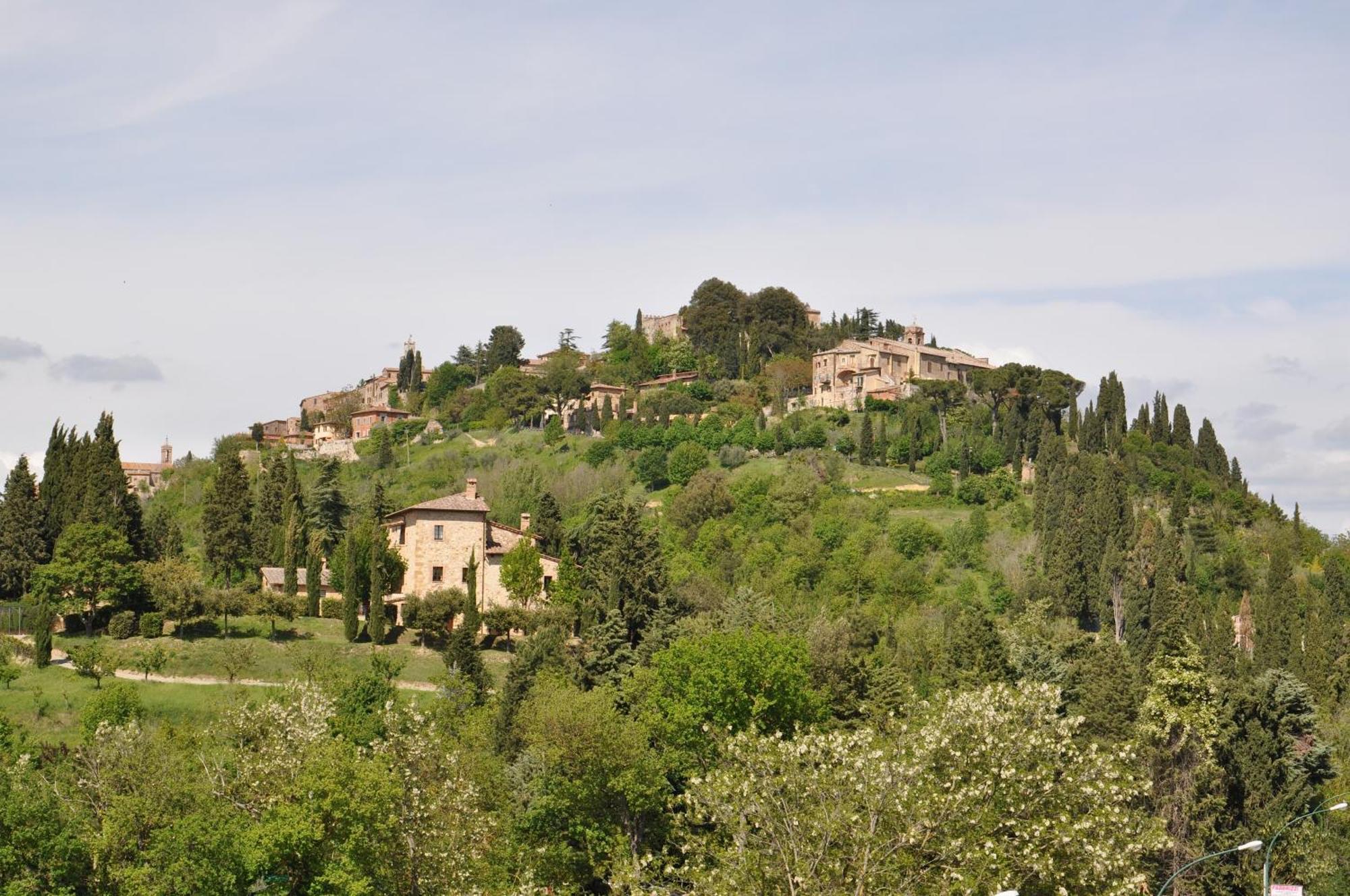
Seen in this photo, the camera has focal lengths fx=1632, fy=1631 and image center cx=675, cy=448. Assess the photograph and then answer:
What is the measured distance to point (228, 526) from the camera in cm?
8300

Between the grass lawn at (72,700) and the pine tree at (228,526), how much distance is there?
57.4ft

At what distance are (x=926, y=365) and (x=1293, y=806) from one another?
87.9 meters

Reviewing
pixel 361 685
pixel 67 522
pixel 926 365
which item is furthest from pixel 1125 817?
pixel 926 365

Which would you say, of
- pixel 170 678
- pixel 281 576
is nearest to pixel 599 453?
pixel 281 576

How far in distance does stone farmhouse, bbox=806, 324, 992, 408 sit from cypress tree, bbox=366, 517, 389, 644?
60.2 meters

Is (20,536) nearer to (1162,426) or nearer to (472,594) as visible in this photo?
(472,594)

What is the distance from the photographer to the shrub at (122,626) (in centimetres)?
7100

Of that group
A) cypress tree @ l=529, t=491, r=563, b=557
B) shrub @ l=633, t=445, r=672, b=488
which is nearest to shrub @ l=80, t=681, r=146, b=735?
cypress tree @ l=529, t=491, r=563, b=557

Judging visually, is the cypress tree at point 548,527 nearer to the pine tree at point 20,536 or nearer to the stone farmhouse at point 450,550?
the stone farmhouse at point 450,550

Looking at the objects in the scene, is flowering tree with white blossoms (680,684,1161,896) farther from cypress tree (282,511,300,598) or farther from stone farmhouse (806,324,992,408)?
stone farmhouse (806,324,992,408)

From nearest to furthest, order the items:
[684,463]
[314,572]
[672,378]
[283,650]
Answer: [283,650] < [314,572] < [684,463] < [672,378]

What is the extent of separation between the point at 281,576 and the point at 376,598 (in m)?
10.3

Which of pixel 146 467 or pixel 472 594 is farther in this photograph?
pixel 146 467

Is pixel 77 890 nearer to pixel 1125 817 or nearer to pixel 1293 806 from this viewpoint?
pixel 1125 817
